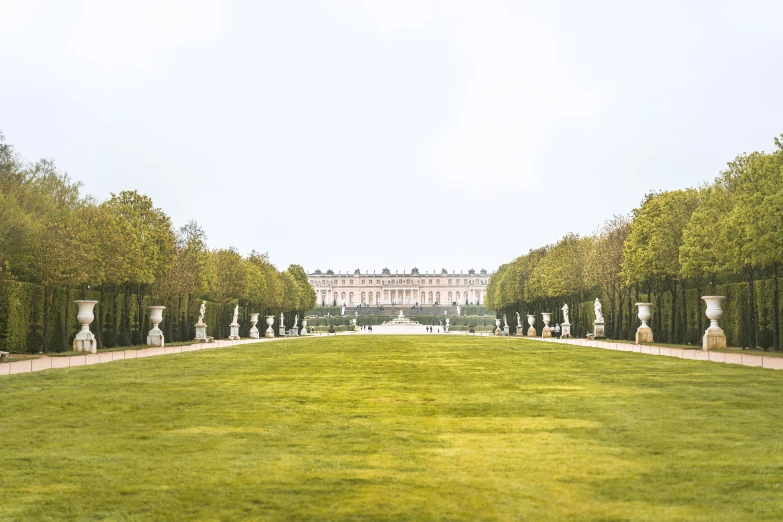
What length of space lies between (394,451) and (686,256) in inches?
1325

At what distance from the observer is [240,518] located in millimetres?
6184

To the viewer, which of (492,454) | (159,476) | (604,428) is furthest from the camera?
(604,428)

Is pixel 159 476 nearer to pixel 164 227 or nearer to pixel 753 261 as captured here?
pixel 753 261

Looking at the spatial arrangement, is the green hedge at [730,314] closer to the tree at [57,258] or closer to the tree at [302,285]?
the tree at [57,258]

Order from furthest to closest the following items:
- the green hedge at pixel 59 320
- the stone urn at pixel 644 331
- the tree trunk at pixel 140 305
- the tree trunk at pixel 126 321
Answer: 1. the tree trunk at pixel 140 305
2. the tree trunk at pixel 126 321
3. the stone urn at pixel 644 331
4. the green hedge at pixel 59 320

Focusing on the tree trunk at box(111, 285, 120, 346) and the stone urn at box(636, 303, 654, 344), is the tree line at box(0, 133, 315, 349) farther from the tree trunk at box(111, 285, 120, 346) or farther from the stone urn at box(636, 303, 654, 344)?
the stone urn at box(636, 303, 654, 344)

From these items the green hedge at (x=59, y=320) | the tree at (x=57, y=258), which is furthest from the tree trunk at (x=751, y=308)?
the green hedge at (x=59, y=320)

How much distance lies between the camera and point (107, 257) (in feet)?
130

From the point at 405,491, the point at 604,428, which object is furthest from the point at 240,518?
the point at 604,428

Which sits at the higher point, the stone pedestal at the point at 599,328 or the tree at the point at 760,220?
the tree at the point at 760,220

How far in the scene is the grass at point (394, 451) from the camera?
6.55 m

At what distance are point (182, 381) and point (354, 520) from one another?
13.1 meters

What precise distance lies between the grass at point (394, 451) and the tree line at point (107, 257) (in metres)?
20.7

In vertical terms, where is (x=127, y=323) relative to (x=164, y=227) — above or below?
below
